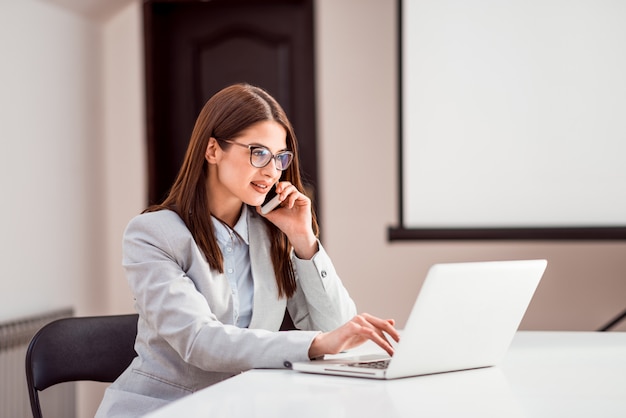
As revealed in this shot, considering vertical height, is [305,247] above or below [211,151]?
below

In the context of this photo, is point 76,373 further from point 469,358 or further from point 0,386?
point 0,386

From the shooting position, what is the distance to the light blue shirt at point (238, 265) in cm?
190

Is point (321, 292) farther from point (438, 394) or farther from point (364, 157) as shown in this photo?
point (364, 157)

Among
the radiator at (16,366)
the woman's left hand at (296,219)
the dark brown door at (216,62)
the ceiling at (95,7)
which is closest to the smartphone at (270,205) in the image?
the woman's left hand at (296,219)

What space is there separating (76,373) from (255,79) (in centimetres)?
263

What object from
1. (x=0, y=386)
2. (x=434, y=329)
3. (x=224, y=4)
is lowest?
(x=0, y=386)

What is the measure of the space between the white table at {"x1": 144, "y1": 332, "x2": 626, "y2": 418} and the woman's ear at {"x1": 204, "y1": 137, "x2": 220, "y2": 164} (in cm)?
55

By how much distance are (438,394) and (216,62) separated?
3.30m

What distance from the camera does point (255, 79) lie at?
4.41 meters

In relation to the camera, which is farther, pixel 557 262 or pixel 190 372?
pixel 557 262

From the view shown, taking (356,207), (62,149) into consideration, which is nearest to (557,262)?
(356,207)

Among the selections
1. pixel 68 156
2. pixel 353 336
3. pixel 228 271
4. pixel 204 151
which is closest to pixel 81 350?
pixel 228 271

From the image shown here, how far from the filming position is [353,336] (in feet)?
5.14

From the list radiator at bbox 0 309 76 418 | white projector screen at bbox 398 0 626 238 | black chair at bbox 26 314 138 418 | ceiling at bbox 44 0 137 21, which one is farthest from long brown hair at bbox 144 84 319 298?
ceiling at bbox 44 0 137 21
